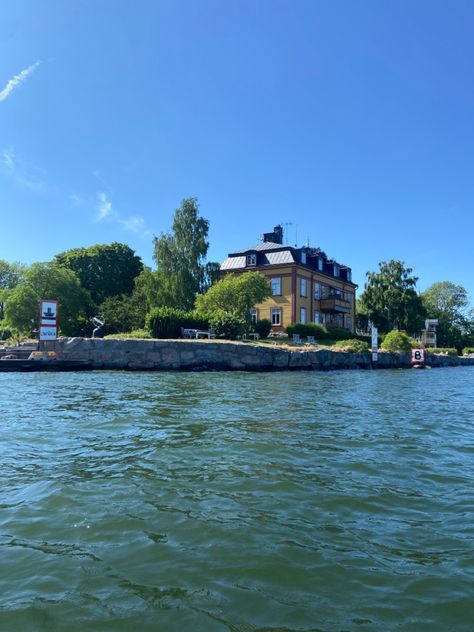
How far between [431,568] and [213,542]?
161 centimetres

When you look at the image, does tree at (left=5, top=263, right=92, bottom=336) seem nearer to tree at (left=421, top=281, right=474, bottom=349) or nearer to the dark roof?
the dark roof

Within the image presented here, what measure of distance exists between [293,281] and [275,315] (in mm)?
3940

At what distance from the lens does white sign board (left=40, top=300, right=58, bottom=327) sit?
2548 cm

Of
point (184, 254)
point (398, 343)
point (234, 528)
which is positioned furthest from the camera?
point (184, 254)

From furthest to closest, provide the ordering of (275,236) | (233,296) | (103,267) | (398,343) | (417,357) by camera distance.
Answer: (103,267) → (275,236) → (398,343) → (417,357) → (233,296)

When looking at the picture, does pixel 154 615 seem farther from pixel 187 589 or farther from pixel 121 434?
pixel 121 434

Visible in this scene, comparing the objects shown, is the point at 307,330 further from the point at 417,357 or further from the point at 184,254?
the point at 184,254

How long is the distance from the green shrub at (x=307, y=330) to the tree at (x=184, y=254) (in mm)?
9896

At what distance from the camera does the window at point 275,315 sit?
4575 centimetres

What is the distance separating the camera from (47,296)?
41.0 meters

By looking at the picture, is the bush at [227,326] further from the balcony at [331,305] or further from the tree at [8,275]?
the tree at [8,275]

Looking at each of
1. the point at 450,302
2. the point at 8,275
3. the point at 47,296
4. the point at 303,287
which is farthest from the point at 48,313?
the point at 450,302

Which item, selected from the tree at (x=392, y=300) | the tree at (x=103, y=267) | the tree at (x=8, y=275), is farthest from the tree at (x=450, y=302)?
the tree at (x=8, y=275)

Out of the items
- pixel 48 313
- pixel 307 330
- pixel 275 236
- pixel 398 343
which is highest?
pixel 275 236
